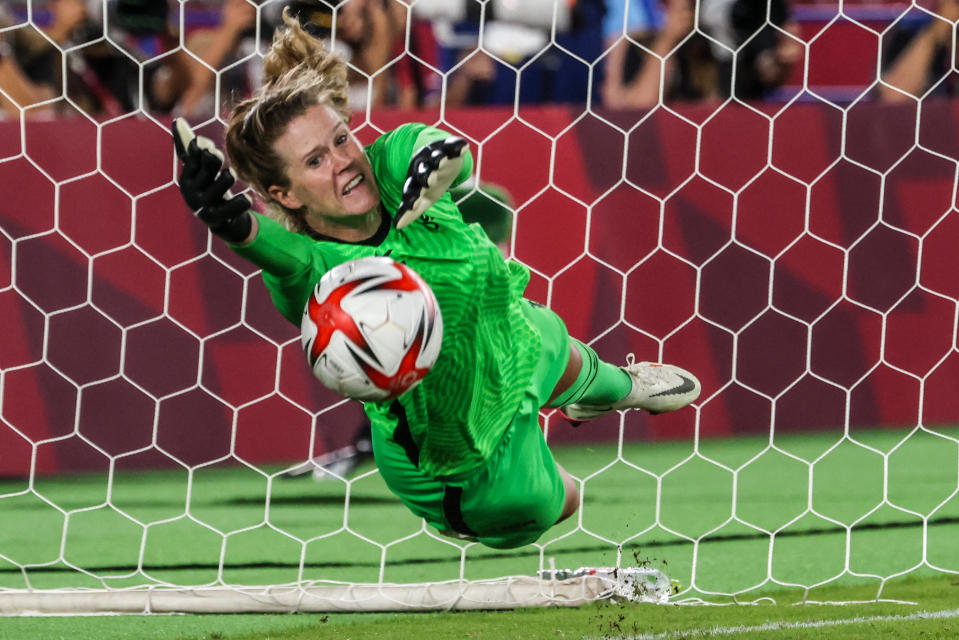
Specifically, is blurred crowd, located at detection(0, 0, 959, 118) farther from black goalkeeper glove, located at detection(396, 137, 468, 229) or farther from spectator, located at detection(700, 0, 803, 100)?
black goalkeeper glove, located at detection(396, 137, 468, 229)

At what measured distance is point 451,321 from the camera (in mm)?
2777

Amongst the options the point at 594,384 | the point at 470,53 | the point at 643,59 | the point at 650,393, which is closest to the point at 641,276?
the point at 643,59

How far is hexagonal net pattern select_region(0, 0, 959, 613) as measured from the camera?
4547mm

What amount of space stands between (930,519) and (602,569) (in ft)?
4.28

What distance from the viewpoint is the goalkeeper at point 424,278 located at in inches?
107

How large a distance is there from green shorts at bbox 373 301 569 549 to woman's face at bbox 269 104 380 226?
1.78 ft

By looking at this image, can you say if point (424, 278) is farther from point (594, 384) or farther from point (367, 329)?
point (594, 384)

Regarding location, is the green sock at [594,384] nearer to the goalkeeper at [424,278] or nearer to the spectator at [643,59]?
the goalkeeper at [424,278]

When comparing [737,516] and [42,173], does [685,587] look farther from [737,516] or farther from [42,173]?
[42,173]

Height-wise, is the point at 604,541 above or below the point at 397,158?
below

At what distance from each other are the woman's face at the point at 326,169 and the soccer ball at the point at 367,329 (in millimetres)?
310

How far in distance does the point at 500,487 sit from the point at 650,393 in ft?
2.98

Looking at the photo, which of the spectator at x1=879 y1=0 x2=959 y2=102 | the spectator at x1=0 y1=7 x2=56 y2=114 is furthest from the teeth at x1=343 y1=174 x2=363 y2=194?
the spectator at x1=879 y1=0 x2=959 y2=102

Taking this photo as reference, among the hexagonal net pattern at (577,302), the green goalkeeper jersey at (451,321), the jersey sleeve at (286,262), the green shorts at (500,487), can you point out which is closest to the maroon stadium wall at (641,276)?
the hexagonal net pattern at (577,302)
